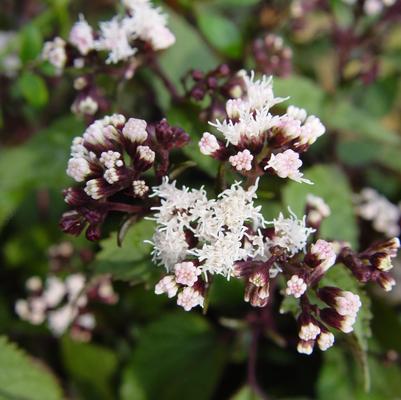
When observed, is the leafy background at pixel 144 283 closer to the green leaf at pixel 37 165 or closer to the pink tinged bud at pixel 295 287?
the green leaf at pixel 37 165

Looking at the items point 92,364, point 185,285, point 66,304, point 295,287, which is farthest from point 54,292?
point 295,287

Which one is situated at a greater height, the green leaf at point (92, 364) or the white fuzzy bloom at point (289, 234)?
the white fuzzy bloom at point (289, 234)

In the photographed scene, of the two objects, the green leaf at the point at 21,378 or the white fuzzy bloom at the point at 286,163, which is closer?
the white fuzzy bloom at the point at 286,163

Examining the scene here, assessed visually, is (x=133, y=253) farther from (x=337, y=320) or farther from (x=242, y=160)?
(x=337, y=320)

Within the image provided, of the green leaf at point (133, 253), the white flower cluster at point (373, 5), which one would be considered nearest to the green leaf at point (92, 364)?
the green leaf at point (133, 253)

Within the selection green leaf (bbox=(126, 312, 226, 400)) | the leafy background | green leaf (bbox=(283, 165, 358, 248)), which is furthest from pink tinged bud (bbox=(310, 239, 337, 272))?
green leaf (bbox=(126, 312, 226, 400))

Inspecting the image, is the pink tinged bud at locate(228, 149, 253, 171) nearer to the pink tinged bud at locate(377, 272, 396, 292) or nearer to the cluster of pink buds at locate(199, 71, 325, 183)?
the cluster of pink buds at locate(199, 71, 325, 183)

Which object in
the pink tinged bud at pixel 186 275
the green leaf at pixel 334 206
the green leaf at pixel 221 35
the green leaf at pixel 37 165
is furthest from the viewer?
the green leaf at pixel 221 35

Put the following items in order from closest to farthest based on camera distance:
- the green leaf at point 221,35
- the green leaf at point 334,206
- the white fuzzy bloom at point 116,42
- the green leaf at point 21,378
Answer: the white fuzzy bloom at point 116,42, the green leaf at point 21,378, the green leaf at point 334,206, the green leaf at point 221,35
